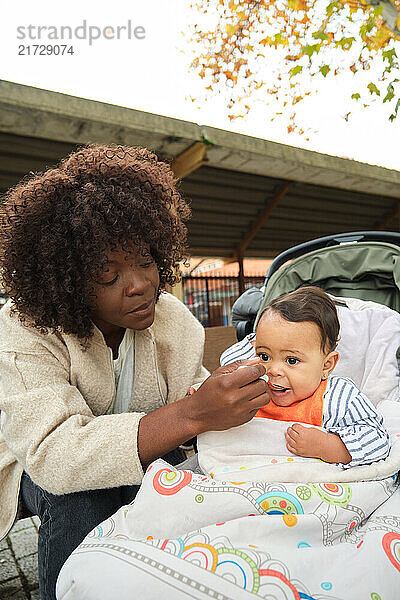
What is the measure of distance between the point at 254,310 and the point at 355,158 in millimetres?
4818

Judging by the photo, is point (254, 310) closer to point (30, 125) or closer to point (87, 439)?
point (87, 439)

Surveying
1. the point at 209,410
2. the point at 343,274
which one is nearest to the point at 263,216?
the point at 343,274

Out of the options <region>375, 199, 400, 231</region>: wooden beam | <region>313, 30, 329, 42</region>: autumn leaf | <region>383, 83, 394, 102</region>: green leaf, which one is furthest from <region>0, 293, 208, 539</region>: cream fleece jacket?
<region>375, 199, 400, 231</region>: wooden beam

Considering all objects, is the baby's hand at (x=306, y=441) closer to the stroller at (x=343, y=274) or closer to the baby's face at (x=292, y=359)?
the baby's face at (x=292, y=359)

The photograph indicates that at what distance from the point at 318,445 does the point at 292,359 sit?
0.29 m

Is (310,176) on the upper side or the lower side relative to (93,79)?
lower

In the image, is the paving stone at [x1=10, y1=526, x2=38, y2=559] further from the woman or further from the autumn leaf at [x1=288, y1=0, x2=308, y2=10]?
the autumn leaf at [x1=288, y1=0, x2=308, y2=10]

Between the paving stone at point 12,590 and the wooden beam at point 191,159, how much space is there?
3.71 metres

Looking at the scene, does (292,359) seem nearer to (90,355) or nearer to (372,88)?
(90,355)

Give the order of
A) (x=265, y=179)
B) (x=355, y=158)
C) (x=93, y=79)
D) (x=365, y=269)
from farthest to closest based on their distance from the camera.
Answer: (x=265, y=179)
(x=355, y=158)
(x=93, y=79)
(x=365, y=269)

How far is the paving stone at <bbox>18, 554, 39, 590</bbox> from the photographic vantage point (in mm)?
2195

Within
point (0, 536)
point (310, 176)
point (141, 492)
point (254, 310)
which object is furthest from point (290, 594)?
point (310, 176)

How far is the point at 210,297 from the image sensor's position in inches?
401

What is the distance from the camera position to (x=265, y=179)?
7047 mm
